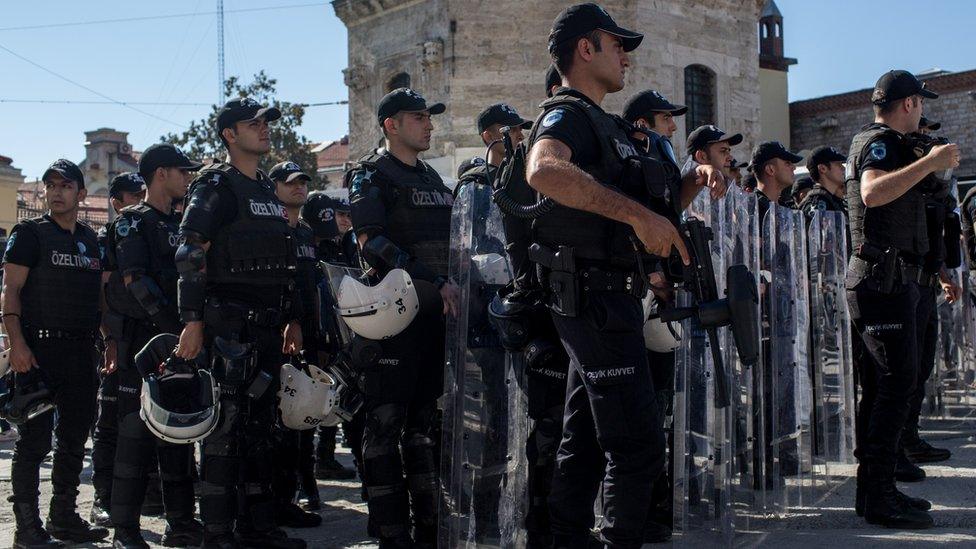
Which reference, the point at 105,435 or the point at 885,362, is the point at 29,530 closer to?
the point at 105,435

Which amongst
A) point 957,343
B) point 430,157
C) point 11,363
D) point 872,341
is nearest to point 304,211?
point 11,363

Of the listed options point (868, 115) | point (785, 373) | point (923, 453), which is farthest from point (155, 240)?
point (868, 115)

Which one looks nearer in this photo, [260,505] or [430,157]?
[260,505]

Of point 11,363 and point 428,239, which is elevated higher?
point 428,239

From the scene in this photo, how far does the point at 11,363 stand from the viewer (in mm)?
5570

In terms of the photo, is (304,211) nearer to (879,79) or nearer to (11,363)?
(11,363)

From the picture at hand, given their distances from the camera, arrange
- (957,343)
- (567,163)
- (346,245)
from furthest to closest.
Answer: (957,343) < (346,245) < (567,163)

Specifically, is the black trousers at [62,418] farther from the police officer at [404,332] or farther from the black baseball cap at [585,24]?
the black baseball cap at [585,24]

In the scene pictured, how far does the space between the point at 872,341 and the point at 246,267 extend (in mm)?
3197

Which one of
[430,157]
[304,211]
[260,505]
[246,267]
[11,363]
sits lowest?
[260,505]

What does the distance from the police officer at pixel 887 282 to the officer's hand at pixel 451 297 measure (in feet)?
7.00

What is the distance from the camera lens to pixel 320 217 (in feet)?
25.2

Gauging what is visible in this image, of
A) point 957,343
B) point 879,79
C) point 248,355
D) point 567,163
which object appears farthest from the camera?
point 957,343

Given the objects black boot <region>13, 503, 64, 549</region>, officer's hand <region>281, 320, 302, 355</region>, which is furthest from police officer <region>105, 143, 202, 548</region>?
officer's hand <region>281, 320, 302, 355</region>
